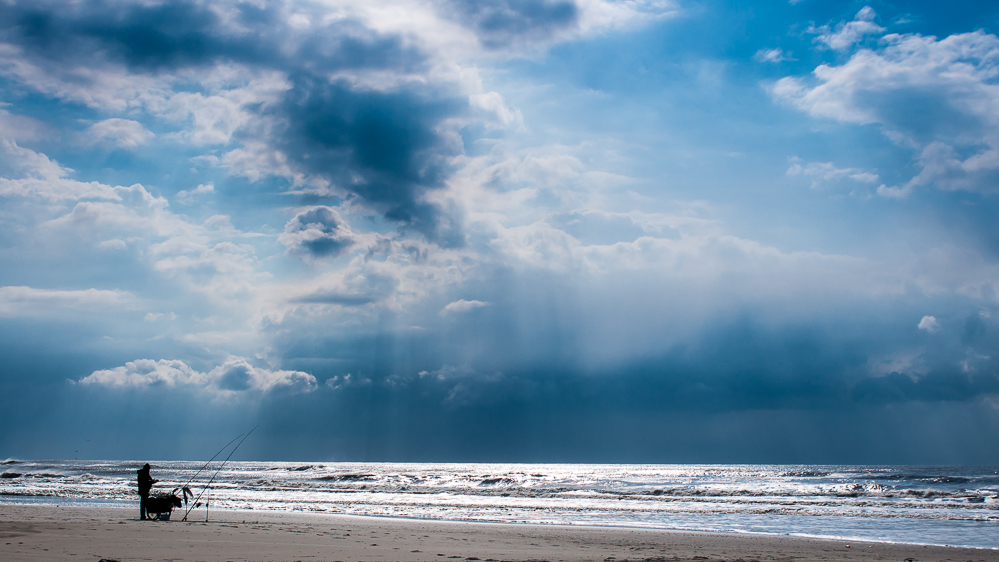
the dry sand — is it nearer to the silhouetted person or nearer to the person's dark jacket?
the silhouetted person

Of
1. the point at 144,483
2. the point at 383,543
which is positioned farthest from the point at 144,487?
the point at 383,543

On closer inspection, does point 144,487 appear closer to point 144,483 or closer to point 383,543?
point 144,483

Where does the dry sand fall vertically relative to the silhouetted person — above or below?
below

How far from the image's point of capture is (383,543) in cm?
1325

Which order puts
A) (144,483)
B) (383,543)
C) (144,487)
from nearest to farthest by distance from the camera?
(383,543), (144,487), (144,483)

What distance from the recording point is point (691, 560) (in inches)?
459

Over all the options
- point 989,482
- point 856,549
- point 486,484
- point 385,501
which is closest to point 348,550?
point 856,549

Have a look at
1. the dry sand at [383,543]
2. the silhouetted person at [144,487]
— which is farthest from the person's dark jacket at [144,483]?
the dry sand at [383,543]

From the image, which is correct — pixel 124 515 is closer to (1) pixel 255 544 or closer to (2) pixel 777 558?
(1) pixel 255 544

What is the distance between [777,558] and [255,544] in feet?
34.9

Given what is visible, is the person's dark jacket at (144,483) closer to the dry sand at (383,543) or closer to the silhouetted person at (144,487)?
the silhouetted person at (144,487)

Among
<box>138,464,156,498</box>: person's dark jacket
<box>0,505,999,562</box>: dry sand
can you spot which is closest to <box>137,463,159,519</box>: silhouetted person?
<box>138,464,156,498</box>: person's dark jacket

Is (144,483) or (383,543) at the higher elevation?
(144,483)

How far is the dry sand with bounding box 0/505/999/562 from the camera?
1077 cm
